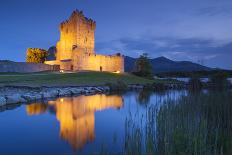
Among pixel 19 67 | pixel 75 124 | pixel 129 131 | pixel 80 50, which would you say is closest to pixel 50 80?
pixel 19 67

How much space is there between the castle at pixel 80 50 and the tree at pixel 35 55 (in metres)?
3.93

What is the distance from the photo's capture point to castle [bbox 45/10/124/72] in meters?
48.7

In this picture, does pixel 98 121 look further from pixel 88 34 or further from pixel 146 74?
pixel 88 34

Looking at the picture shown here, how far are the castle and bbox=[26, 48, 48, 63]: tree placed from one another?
12.9 feet

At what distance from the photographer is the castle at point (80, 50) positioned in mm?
48719

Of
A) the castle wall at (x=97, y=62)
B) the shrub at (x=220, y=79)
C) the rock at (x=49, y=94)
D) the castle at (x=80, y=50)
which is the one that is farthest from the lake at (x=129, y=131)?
the castle at (x=80, y=50)

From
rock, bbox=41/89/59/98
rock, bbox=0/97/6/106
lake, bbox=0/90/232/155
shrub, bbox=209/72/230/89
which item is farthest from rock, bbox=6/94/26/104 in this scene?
shrub, bbox=209/72/230/89

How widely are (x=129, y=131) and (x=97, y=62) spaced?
45064 millimetres

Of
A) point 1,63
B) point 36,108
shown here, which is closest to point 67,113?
point 36,108

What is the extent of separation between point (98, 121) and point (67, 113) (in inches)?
92.0

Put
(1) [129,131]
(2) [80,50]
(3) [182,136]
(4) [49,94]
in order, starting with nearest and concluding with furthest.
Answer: (3) [182,136] → (1) [129,131] → (4) [49,94] → (2) [80,50]

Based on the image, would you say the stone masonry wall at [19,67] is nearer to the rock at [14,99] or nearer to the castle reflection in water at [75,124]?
the rock at [14,99]

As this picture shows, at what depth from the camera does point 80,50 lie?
49.5m

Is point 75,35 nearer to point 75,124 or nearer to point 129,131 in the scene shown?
point 75,124
